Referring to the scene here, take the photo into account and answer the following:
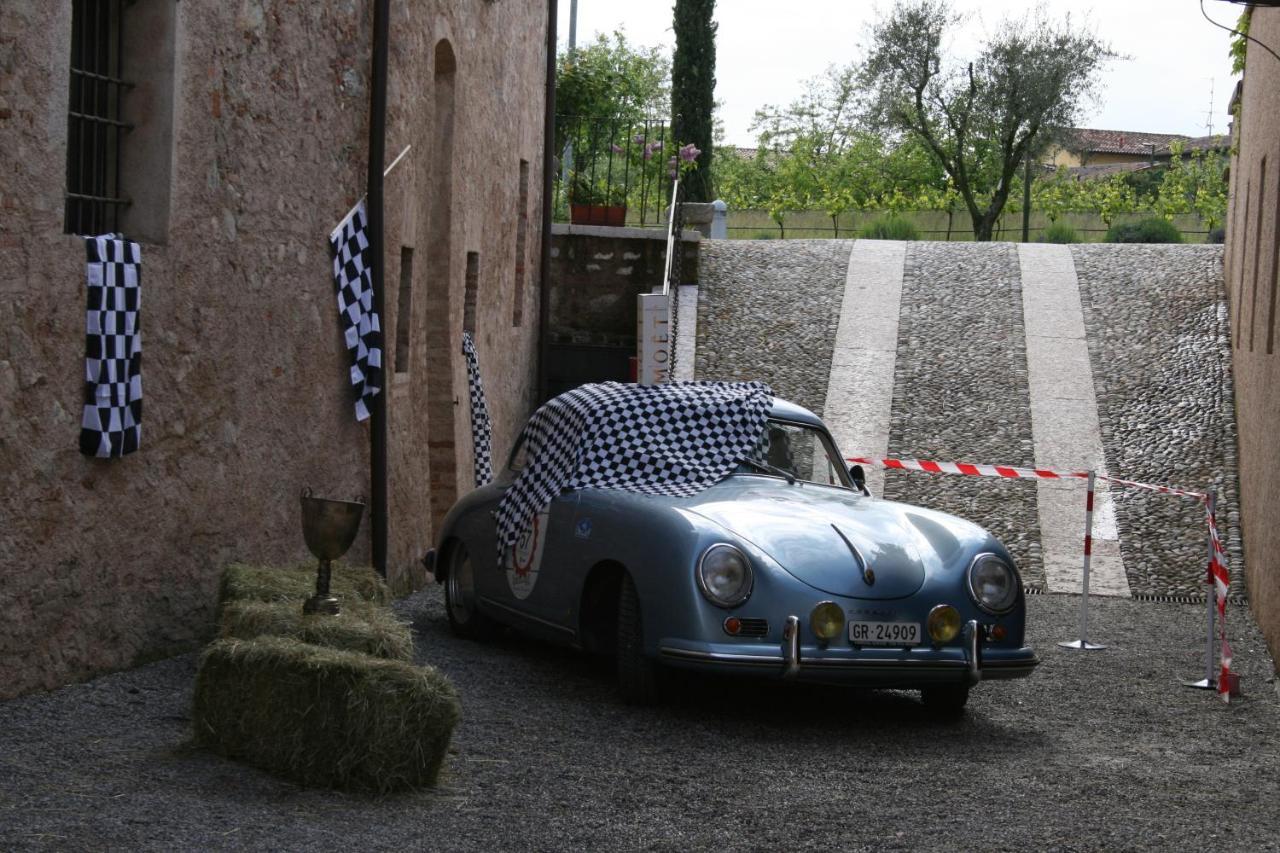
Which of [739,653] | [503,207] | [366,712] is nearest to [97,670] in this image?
[366,712]

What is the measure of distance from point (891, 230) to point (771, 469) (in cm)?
2527

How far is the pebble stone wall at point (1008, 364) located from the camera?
13766 mm

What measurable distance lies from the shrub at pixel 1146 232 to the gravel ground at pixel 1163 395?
937 centimetres

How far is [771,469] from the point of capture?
7.86 metres

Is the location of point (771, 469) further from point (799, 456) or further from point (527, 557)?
point (527, 557)

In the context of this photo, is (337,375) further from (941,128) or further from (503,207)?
(941,128)

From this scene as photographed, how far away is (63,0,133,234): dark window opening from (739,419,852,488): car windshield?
10.7ft

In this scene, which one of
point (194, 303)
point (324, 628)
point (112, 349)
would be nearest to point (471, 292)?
point (194, 303)

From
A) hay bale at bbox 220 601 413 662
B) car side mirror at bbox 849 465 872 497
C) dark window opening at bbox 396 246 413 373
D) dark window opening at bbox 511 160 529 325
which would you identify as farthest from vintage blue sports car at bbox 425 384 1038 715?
dark window opening at bbox 511 160 529 325

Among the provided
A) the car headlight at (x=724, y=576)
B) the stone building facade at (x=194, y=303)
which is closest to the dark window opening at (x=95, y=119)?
the stone building facade at (x=194, y=303)

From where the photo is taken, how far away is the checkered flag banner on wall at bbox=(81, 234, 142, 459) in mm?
6613

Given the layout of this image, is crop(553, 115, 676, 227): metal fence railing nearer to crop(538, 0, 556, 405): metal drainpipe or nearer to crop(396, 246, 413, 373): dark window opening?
crop(538, 0, 556, 405): metal drainpipe

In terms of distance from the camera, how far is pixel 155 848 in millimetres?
4242

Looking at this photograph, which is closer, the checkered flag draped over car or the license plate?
the license plate
